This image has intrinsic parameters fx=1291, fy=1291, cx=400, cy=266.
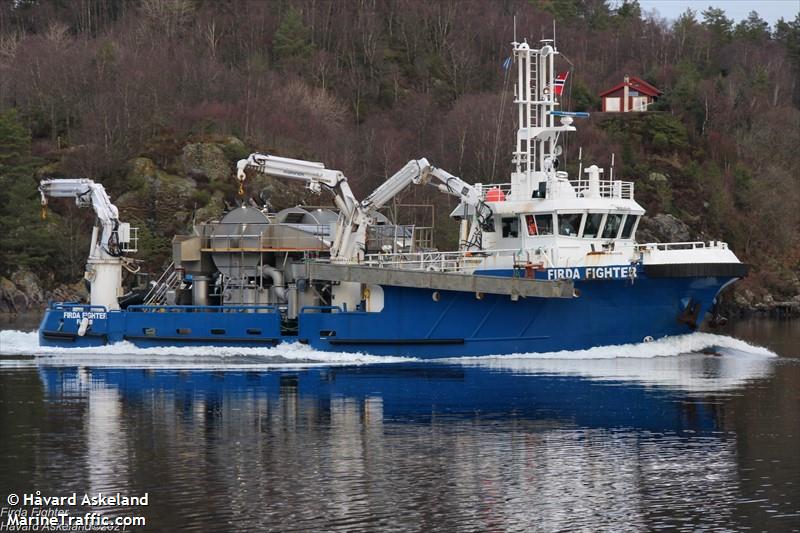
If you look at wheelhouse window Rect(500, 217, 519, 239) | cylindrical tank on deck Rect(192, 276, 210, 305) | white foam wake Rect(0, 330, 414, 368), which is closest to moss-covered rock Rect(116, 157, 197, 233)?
white foam wake Rect(0, 330, 414, 368)

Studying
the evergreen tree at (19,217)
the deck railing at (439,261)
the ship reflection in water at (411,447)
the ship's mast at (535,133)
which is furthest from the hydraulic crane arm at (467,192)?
the evergreen tree at (19,217)

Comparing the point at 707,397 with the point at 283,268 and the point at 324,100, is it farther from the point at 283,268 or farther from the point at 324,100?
the point at 324,100

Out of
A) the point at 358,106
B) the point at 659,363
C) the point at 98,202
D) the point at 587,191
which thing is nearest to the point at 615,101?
the point at 358,106

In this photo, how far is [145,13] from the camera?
103250 mm

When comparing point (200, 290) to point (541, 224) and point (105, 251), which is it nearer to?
point (105, 251)

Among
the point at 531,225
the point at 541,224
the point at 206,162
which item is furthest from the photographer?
the point at 206,162

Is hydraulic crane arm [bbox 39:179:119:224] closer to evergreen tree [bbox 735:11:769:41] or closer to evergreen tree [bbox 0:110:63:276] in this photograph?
evergreen tree [bbox 0:110:63:276]

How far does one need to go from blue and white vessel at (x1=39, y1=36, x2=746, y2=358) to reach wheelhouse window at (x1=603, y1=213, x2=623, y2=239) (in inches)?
2.1

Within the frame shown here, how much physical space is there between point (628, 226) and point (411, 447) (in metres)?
15.5

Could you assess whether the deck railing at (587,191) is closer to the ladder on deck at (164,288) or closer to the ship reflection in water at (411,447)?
the ship reflection in water at (411,447)

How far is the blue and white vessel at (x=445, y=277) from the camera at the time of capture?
35.3 meters

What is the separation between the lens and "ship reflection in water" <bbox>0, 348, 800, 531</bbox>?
1897cm

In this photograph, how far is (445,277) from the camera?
3509 centimetres

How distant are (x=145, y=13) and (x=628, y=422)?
84548 millimetres
